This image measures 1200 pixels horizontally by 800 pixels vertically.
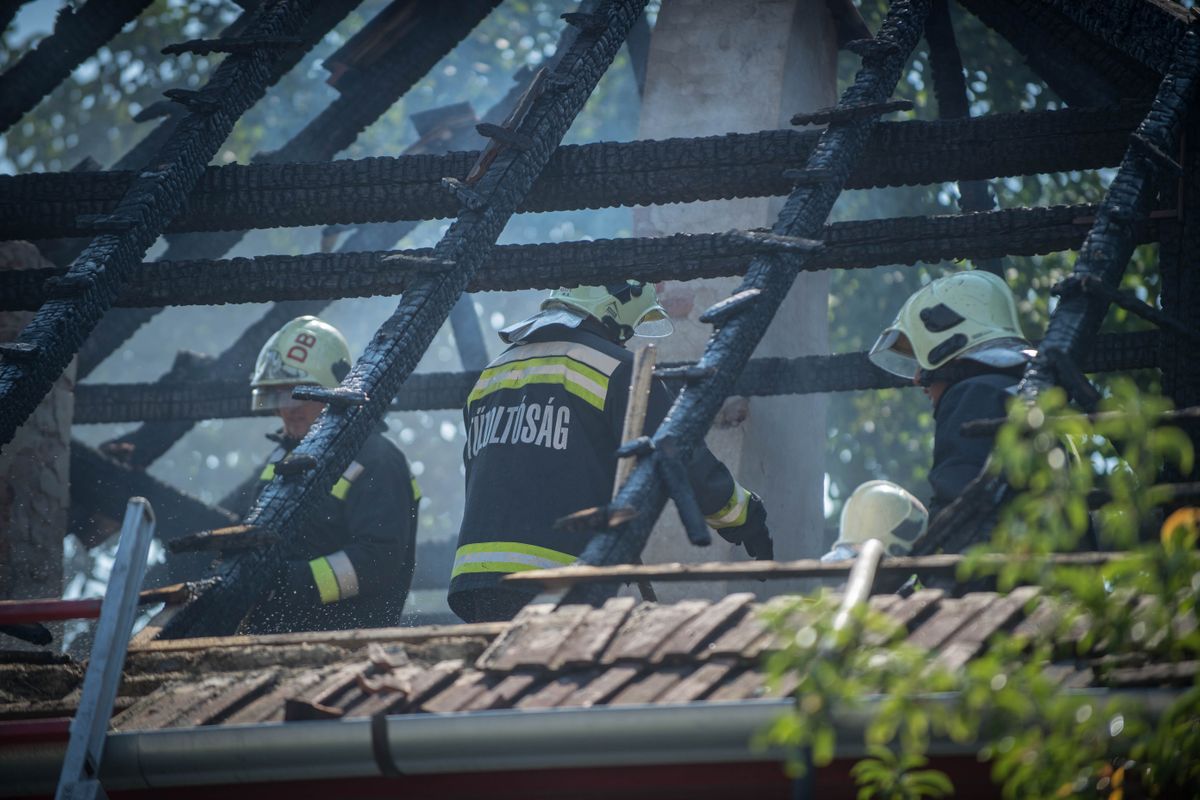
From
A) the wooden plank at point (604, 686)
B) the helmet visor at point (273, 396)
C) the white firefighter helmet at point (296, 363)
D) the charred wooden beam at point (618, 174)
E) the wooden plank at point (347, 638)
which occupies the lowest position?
the wooden plank at point (604, 686)

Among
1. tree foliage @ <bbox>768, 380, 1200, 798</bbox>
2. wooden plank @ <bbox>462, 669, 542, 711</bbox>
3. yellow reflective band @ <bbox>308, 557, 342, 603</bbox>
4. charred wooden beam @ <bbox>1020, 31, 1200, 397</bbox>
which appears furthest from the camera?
yellow reflective band @ <bbox>308, 557, 342, 603</bbox>

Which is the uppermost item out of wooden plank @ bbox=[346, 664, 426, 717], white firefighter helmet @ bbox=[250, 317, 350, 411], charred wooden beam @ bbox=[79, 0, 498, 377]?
charred wooden beam @ bbox=[79, 0, 498, 377]

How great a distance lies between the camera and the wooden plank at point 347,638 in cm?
358

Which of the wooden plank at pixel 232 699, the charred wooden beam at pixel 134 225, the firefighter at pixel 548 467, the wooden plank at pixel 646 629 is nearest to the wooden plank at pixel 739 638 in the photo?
the wooden plank at pixel 646 629

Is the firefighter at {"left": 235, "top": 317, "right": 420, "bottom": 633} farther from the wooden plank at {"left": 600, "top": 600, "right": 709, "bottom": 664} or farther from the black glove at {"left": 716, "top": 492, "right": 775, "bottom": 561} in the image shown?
the wooden plank at {"left": 600, "top": 600, "right": 709, "bottom": 664}

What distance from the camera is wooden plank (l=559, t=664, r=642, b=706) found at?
302 centimetres

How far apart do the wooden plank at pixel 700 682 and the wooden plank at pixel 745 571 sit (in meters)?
0.36

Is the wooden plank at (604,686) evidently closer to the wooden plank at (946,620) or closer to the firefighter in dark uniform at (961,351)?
the wooden plank at (946,620)

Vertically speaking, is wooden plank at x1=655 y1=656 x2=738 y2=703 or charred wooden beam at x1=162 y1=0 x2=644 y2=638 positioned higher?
charred wooden beam at x1=162 y1=0 x2=644 y2=638

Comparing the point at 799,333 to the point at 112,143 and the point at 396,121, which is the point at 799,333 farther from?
the point at 112,143

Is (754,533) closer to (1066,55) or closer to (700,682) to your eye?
(700,682)

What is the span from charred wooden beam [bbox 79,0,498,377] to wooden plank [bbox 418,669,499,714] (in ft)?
19.3

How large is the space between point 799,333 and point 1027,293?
6.72 metres

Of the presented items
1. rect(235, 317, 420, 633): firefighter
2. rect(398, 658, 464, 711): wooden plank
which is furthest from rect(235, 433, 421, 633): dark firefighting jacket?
rect(398, 658, 464, 711): wooden plank
